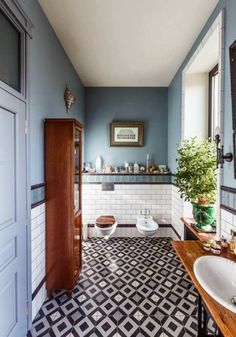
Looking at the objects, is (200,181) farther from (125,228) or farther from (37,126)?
A: (125,228)

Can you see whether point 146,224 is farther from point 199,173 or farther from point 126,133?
point 126,133

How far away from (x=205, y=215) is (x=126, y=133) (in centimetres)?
216

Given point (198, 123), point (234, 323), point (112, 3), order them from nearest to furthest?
point (234, 323) < point (112, 3) < point (198, 123)

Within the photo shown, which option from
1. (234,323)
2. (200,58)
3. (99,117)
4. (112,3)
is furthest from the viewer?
(99,117)

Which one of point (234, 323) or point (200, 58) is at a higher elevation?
point (200, 58)

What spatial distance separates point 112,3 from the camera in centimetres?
180

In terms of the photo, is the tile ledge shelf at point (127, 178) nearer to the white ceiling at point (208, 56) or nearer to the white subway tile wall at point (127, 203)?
the white subway tile wall at point (127, 203)

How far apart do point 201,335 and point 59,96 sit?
263 centimetres

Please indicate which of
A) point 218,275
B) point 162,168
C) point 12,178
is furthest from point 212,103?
point 12,178

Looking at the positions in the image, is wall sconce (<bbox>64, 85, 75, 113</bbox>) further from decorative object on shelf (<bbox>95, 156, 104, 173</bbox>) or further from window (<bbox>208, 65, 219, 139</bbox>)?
window (<bbox>208, 65, 219, 139</bbox>)

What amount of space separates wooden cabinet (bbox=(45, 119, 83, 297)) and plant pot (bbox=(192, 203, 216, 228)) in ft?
4.34

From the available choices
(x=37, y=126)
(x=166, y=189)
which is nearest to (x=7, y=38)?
(x=37, y=126)

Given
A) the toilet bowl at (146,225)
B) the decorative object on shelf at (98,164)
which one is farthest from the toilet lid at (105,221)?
the decorative object on shelf at (98,164)

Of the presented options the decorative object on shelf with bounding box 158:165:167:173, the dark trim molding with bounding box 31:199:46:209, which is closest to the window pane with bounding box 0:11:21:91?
the dark trim molding with bounding box 31:199:46:209
